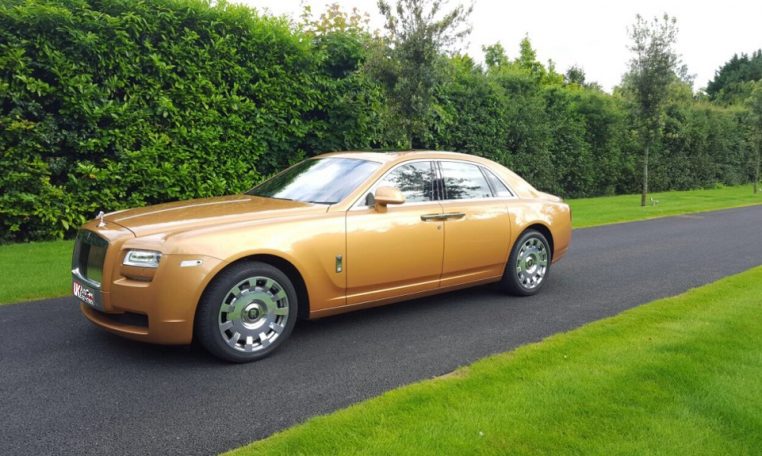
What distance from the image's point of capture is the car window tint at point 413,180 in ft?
17.4

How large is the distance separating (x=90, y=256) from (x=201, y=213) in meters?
0.89

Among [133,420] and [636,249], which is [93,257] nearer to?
[133,420]

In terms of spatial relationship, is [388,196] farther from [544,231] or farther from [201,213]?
[544,231]

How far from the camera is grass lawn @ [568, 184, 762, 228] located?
14070 millimetres

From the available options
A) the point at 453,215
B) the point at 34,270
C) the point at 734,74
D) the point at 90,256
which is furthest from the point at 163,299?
the point at 734,74

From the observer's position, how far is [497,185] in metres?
6.20

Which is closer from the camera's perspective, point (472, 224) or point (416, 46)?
point (472, 224)

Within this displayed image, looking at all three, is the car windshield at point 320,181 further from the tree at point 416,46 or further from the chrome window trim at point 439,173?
the tree at point 416,46

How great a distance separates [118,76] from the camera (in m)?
9.18

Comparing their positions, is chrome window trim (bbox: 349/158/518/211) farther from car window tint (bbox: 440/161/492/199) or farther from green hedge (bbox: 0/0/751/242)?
green hedge (bbox: 0/0/751/242)

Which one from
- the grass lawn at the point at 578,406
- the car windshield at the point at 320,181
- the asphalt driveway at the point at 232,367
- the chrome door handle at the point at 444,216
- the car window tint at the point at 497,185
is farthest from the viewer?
the car window tint at the point at 497,185

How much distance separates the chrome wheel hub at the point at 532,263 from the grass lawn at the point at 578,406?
5.00 ft

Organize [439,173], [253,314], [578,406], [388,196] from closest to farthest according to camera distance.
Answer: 1. [578,406]
2. [253,314]
3. [388,196]
4. [439,173]

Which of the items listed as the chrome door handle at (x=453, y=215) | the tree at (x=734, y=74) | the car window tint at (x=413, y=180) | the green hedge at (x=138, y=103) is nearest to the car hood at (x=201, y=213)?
the car window tint at (x=413, y=180)
